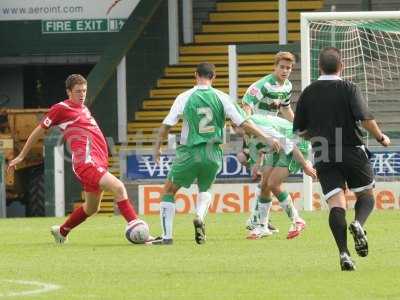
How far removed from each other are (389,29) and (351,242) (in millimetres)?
9535

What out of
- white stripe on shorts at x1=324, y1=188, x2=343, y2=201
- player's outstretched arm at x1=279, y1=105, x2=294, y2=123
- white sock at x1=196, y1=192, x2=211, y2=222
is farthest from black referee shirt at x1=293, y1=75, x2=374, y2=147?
player's outstretched arm at x1=279, y1=105, x2=294, y2=123

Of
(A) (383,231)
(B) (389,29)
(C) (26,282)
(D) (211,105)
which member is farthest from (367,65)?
(C) (26,282)

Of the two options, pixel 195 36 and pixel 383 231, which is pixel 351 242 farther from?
pixel 195 36

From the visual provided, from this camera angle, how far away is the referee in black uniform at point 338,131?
42.6ft

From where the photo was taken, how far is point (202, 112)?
53.2 feet

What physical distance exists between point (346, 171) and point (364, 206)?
35 cm

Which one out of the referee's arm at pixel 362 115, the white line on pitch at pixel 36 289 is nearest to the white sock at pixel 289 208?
the referee's arm at pixel 362 115

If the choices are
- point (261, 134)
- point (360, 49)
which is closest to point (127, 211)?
point (261, 134)

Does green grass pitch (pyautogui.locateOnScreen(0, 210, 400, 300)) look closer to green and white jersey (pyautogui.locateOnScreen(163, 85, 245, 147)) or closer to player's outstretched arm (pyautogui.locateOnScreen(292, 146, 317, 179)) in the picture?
player's outstretched arm (pyautogui.locateOnScreen(292, 146, 317, 179))

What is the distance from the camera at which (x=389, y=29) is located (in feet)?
81.6

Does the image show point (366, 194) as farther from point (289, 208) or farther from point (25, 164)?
point (25, 164)

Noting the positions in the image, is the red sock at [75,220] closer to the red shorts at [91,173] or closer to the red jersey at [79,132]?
the red shorts at [91,173]

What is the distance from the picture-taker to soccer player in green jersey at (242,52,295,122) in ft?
57.7

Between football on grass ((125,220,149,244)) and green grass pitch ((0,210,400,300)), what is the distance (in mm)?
158
